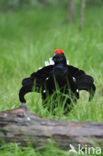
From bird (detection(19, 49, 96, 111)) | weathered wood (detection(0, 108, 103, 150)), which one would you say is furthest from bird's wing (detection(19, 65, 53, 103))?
weathered wood (detection(0, 108, 103, 150))

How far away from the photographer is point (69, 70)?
11.0 ft

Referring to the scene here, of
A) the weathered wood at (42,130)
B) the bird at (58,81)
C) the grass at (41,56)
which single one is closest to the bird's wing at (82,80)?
the bird at (58,81)

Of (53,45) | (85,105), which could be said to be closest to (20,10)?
(53,45)

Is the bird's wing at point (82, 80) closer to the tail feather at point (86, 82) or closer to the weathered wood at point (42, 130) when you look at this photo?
the tail feather at point (86, 82)

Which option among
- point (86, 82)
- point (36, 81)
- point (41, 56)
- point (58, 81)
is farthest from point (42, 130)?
point (41, 56)

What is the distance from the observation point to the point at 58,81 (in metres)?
3.25

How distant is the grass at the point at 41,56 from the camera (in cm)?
329

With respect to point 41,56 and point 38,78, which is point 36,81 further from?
point 41,56

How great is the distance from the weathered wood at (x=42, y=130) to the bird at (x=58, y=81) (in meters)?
0.69

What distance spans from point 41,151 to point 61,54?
1.05 m

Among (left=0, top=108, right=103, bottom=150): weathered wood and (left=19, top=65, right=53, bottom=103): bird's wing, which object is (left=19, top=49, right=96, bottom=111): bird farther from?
(left=0, top=108, right=103, bottom=150): weathered wood

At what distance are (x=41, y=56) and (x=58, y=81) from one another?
83 centimetres

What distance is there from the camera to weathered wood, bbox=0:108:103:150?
2.57 metres

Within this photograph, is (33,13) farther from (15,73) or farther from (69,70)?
(69,70)
